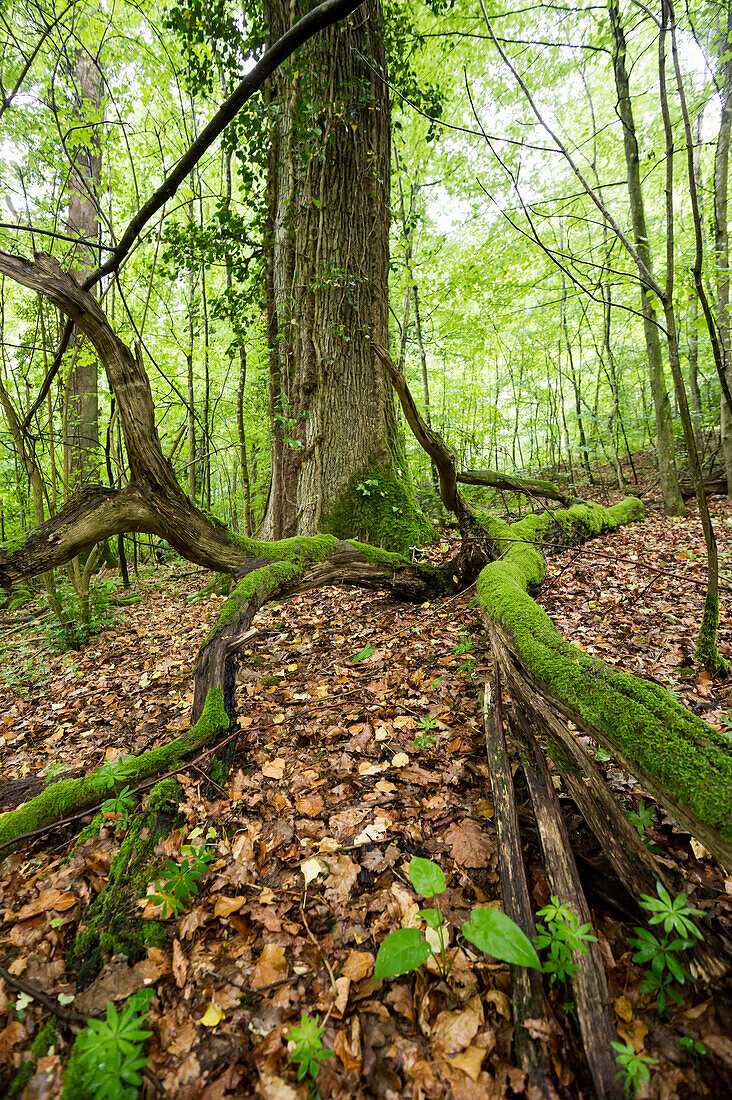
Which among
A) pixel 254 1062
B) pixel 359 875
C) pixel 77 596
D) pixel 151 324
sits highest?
pixel 151 324

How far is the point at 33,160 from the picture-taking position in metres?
5.40

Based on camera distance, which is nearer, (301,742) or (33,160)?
(301,742)

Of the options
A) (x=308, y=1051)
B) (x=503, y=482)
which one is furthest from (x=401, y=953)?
(x=503, y=482)

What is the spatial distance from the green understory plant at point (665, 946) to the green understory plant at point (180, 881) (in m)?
1.71

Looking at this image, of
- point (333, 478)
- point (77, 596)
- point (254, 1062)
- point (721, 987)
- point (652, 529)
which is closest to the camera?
point (721, 987)

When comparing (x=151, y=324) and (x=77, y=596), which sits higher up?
(x=151, y=324)

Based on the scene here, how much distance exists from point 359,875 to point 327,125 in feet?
22.3

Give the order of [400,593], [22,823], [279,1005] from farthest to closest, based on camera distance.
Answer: [400,593] < [22,823] < [279,1005]

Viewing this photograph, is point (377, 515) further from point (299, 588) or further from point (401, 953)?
point (401, 953)

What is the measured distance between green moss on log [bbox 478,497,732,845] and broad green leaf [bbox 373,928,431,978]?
3.25ft

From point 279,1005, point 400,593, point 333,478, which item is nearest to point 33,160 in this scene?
point 333,478

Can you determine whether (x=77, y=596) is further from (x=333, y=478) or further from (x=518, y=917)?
(x=518, y=917)

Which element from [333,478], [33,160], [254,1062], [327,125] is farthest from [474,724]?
[33,160]

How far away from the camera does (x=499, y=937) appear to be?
136 cm
